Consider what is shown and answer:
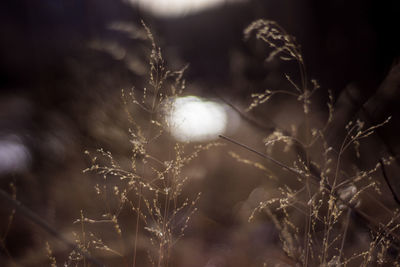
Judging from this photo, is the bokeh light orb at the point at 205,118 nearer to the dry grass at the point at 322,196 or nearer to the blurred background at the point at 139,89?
the blurred background at the point at 139,89

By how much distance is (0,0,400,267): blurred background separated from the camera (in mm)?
1447

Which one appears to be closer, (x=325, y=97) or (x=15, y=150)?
(x=325, y=97)

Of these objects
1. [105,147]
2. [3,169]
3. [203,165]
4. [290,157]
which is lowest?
[3,169]

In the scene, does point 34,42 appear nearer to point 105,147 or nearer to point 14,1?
point 14,1

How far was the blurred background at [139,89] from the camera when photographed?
145 centimetres

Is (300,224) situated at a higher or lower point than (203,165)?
higher

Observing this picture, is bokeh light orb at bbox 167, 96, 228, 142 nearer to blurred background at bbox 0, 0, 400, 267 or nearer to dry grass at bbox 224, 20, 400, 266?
blurred background at bbox 0, 0, 400, 267

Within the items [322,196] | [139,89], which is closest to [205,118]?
[139,89]

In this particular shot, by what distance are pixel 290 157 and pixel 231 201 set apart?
41cm

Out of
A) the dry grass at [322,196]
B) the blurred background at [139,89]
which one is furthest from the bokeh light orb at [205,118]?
the dry grass at [322,196]

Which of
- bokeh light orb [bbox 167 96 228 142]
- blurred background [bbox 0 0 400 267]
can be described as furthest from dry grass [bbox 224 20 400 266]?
bokeh light orb [bbox 167 96 228 142]

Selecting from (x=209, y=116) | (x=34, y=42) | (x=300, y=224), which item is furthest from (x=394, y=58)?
(x=34, y=42)

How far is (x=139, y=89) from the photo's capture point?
79.7 inches

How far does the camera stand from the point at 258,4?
86.8 inches
